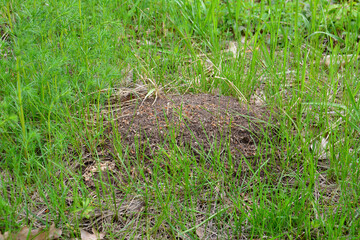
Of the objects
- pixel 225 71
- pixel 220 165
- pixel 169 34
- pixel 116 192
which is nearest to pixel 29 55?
pixel 116 192

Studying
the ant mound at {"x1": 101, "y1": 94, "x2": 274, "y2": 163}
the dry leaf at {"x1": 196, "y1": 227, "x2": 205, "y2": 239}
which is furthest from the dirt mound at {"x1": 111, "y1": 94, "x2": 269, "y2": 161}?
the dry leaf at {"x1": 196, "y1": 227, "x2": 205, "y2": 239}

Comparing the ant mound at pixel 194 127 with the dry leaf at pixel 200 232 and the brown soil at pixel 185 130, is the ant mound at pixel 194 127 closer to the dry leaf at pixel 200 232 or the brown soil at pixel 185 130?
the brown soil at pixel 185 130

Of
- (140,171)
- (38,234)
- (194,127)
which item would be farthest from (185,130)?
(38,234)

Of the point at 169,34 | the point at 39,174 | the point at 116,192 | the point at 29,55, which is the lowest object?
the point at 116,192

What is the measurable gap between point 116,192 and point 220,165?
605mm

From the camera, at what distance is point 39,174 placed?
202 cm

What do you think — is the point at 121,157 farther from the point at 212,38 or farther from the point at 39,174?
the point at 212,38

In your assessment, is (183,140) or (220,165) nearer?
(220,165)

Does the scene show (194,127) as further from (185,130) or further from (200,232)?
(200,232)

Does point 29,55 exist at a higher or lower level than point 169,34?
higher

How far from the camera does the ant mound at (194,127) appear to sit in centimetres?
224

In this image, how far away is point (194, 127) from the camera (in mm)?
2324

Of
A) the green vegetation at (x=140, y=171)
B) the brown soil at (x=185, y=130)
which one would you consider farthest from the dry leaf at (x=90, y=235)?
the brown soil at (x=185, y=130)

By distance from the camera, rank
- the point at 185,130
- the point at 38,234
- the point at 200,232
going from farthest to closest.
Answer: the point at 185,130
the point at 200,232
the point at 38,234
